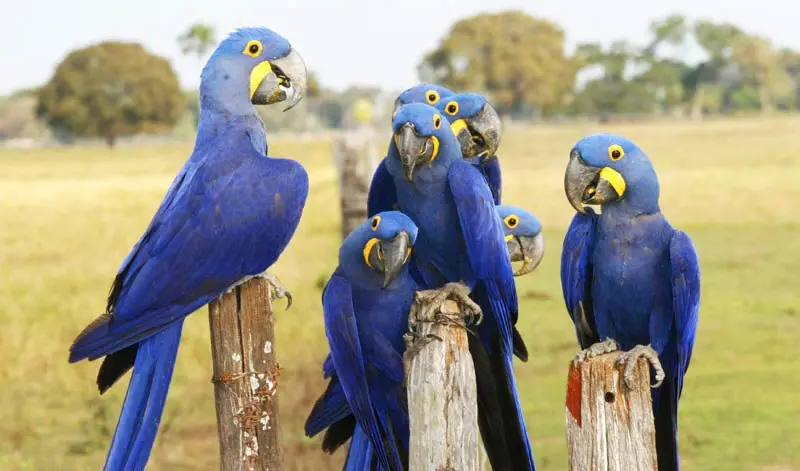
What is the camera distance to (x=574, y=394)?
2594 mm

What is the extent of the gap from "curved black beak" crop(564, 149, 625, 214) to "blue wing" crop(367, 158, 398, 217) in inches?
26.9

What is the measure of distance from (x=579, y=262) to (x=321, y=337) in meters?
5.37

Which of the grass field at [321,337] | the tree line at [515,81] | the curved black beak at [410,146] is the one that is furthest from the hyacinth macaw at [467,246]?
the tree line at [515,81]

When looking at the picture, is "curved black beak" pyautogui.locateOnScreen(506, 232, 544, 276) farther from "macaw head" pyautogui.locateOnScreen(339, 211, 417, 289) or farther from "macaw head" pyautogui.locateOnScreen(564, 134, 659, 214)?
"macaw head" pyautogui.locateOnScreen(339, 211, 417, 289)

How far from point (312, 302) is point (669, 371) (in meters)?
6.79

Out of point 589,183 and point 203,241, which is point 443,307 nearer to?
point 589,183

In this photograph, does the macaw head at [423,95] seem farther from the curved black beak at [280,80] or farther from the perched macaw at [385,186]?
the curved black beak at [280,80]

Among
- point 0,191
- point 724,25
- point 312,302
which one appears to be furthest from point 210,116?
point 724,25

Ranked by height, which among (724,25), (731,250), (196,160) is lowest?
(731,250)

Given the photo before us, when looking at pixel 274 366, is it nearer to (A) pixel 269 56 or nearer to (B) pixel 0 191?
(A) pixel 269 56

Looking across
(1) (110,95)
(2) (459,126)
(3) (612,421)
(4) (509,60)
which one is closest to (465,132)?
(2) (459,126)

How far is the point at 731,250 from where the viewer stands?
493 inches

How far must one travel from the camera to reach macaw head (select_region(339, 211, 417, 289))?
2680mm

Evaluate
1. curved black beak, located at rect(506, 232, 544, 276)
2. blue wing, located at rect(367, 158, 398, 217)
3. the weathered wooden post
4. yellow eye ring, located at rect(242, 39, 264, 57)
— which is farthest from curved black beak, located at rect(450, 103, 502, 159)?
the weathered wooden post
